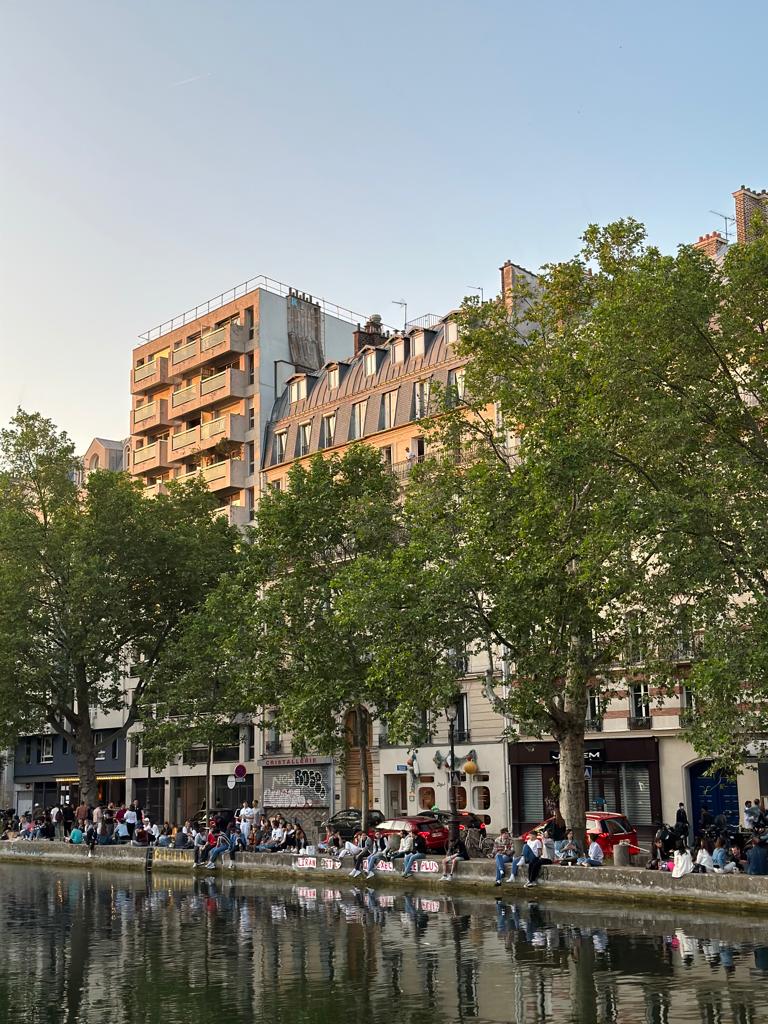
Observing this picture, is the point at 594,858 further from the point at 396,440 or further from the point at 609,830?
the point at 396,440

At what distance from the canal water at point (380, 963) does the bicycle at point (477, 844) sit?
735cm

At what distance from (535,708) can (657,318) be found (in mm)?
11031

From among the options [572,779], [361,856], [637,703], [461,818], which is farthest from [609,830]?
[637,703]

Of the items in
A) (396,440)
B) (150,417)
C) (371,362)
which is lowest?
(396,440)

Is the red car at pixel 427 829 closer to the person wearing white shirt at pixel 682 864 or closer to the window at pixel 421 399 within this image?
the person wearing white shirt at pixel 682 864

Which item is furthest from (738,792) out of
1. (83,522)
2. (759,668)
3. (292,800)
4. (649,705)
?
(83,522)

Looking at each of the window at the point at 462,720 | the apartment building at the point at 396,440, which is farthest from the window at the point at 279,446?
the window at the point at 462,720

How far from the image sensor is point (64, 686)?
53.8m

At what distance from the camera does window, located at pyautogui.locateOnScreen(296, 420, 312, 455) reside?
64225 millimetres

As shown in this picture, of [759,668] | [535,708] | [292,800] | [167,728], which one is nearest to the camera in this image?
[759,668]

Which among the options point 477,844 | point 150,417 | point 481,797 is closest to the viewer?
point 477,844

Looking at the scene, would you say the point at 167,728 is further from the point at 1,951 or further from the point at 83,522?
the point at 1,951

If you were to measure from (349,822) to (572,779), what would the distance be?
16.1 metres

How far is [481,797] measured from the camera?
5222cm
